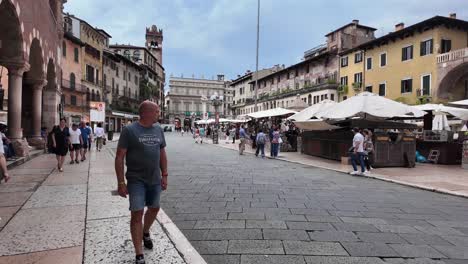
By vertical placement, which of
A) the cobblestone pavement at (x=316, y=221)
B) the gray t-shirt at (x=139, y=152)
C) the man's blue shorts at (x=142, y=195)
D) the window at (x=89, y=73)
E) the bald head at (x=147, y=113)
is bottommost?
the cobblestone pavement at (x=316, y=221)

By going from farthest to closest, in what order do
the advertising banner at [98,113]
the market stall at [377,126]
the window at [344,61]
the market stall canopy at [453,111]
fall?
the window at [344,61], the advertising banner at [98,113], the market stall canopy at [453,111], the market stall at [377,126]

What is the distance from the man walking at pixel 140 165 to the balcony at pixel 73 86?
39511 mm

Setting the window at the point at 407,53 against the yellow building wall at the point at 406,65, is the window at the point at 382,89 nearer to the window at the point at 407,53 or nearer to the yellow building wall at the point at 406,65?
the yellow building wall at the point at 406,65

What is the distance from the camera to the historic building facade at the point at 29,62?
1131cm

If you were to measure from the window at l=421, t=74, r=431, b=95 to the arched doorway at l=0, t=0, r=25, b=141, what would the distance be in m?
29.5

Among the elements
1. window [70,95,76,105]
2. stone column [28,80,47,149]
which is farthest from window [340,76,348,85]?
stone column [28,80,47,149]

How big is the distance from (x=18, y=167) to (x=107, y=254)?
335 inches

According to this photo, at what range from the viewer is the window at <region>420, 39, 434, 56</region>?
28609mm

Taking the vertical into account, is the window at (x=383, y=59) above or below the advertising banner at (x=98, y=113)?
above

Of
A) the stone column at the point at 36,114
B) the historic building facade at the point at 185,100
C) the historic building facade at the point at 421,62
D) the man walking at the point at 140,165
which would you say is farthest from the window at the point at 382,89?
the historic building facade at the point at 185,100

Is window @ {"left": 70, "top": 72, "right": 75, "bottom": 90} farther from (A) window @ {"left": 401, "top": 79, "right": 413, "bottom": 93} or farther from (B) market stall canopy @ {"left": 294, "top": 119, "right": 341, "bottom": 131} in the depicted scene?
(A) window @ {"left": 401, "top": 79, "right": 413, "bottom": 93}

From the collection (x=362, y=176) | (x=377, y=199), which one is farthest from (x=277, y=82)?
(x=377, y=199)

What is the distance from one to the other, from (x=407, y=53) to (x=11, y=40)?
3138 centimetres

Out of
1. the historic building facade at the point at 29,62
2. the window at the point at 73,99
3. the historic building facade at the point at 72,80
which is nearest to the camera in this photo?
the historic building facade at the point at 29,62
